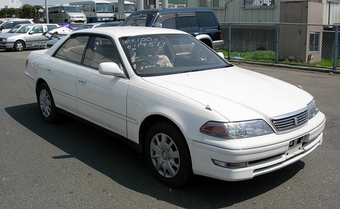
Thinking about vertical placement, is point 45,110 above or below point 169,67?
below

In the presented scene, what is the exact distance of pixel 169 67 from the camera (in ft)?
16.5

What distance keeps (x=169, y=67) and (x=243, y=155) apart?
1.80m

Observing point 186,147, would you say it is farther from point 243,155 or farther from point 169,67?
point 169,67

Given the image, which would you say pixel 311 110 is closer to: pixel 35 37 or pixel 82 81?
pixel 82 81

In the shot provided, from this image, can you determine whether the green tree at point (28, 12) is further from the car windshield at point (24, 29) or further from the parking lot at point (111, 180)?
the parking lot at point (111, 180)

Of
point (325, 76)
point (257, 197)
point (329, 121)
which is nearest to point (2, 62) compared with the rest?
point (325, 76)

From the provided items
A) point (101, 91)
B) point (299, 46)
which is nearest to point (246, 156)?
point (101, 91)

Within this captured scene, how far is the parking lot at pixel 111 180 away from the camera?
392cm

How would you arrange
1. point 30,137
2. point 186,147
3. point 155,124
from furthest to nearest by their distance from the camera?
point 30,137 → point 155,124 → point 186,147

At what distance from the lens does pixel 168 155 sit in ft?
13.6

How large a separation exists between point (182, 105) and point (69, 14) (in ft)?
107

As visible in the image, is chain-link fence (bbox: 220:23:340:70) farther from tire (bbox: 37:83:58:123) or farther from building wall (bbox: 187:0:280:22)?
tire (bbox: 37:83:58:123)

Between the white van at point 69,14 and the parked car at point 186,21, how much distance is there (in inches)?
878

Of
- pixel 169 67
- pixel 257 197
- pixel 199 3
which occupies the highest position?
pixel 199 3
